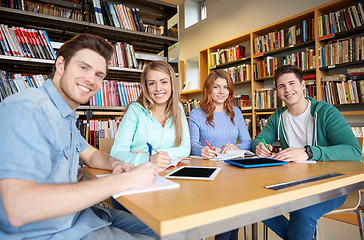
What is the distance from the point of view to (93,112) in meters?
2.77

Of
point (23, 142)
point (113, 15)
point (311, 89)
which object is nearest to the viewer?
point (23, 142)

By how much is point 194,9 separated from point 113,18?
153 inches

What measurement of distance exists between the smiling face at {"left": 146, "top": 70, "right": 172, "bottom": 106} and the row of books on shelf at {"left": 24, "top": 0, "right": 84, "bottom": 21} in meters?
1.75

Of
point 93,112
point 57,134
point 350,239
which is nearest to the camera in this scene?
point 57,134

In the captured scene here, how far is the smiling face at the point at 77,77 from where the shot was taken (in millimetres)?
902

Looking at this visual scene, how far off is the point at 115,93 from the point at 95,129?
50 centimetres

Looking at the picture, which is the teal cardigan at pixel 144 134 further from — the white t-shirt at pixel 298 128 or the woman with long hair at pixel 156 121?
the white t-shirt at pixel 298 128

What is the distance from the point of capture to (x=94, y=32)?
2898mm

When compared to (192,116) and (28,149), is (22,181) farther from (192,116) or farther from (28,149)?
(192,116)

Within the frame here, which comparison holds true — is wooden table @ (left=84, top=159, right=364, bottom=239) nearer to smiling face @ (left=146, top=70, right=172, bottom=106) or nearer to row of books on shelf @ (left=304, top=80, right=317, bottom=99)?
smiling face @ (left=146, top=70, right=172, bottom=106)

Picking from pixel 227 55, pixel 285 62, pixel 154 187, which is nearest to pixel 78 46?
pixel 154 187

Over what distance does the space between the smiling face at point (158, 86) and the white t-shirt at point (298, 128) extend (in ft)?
3.00

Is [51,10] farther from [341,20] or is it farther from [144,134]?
[341,20]

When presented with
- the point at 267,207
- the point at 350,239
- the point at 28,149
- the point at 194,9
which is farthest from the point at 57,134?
the point at 194,9
